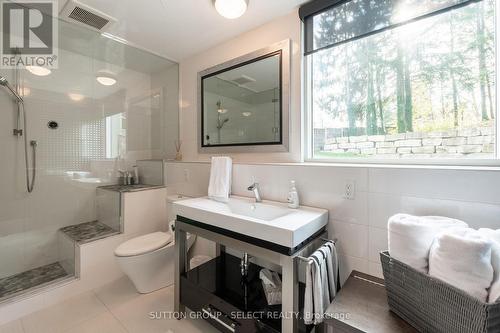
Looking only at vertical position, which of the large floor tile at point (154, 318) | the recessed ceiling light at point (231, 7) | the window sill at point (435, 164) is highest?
the recessed ceiling light at point (231, 7)

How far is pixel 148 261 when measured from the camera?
5.82 feet

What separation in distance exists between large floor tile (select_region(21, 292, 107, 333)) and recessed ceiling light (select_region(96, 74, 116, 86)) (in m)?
2.23

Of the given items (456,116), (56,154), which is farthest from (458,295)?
(56,154)

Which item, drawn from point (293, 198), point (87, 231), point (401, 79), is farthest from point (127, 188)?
point (401, 79)

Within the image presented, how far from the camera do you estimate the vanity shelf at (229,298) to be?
46.6 inches

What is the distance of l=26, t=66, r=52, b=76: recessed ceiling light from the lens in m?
2.07

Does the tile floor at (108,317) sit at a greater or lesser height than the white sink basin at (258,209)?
lesser

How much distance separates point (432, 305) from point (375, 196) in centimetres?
55

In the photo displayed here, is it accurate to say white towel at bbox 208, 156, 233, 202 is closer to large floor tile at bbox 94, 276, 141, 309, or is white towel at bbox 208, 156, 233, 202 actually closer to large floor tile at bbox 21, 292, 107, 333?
large floor tile at bbox 94, 276, 141, 309

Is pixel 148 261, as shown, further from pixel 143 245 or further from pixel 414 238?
pixel 414 238

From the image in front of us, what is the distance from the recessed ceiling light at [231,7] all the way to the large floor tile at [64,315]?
96.5 inches

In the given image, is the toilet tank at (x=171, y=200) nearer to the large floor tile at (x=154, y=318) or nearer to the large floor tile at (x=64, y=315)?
Result: the large floor tile at (x=154, y=318)

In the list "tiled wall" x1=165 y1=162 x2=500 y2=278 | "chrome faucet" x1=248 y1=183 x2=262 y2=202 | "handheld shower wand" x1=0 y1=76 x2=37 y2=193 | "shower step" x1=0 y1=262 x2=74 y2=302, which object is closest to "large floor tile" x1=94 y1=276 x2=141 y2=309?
"shower step" x1=0 y1=262 x2=74 y2=302

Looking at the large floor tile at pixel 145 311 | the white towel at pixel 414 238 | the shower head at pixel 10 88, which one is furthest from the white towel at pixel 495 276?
the shower head at pixel 10 88
